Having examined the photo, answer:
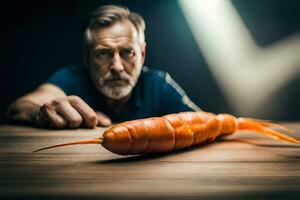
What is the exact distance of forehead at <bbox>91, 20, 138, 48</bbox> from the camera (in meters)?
1.94

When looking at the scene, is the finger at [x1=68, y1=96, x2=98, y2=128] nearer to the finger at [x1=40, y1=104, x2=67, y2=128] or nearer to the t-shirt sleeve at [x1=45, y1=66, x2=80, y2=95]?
the finger at [x1=40, y1=104, x2=67, y2=128]

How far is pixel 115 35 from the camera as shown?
6.40ft

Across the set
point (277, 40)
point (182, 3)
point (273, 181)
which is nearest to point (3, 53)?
point (182, 3)

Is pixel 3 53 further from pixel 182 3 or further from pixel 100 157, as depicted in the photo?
pixel 100 157

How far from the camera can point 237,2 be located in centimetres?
292

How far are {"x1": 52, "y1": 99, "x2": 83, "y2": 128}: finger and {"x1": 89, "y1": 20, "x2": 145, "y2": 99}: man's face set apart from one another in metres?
0.63

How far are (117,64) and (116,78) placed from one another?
6 cm

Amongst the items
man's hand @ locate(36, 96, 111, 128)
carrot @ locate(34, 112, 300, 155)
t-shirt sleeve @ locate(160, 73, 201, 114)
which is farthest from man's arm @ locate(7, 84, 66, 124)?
carrot @ locate(34, 112, 300, 155)

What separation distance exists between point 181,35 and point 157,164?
92.5 inches

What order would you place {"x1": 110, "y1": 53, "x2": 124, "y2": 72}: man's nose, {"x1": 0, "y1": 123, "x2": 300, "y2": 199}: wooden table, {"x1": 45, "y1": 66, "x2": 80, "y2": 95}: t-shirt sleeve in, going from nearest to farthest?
1. {"x1": 0, "y1": 123, "x2": 300, "y2": 199}: wooden table
2. {"x1": 110, "y1": 53, "x2": 124, "y2": 72}: man's nose
3. {"x1": 45, "y1": 66, "x2": 80, "y2": 95}: t-shirt sleeve

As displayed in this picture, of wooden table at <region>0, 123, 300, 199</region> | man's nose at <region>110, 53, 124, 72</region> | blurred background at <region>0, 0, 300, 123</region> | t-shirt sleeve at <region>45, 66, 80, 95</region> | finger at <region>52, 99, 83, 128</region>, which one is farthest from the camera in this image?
blurred background at <region>0, 0, 300, 123</region>

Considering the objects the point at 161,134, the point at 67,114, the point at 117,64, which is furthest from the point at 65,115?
the point at 117,64

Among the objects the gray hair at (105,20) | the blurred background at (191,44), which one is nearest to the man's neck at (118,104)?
the gray hair at (105,20)

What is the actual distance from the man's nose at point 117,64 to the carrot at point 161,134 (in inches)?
37.3
